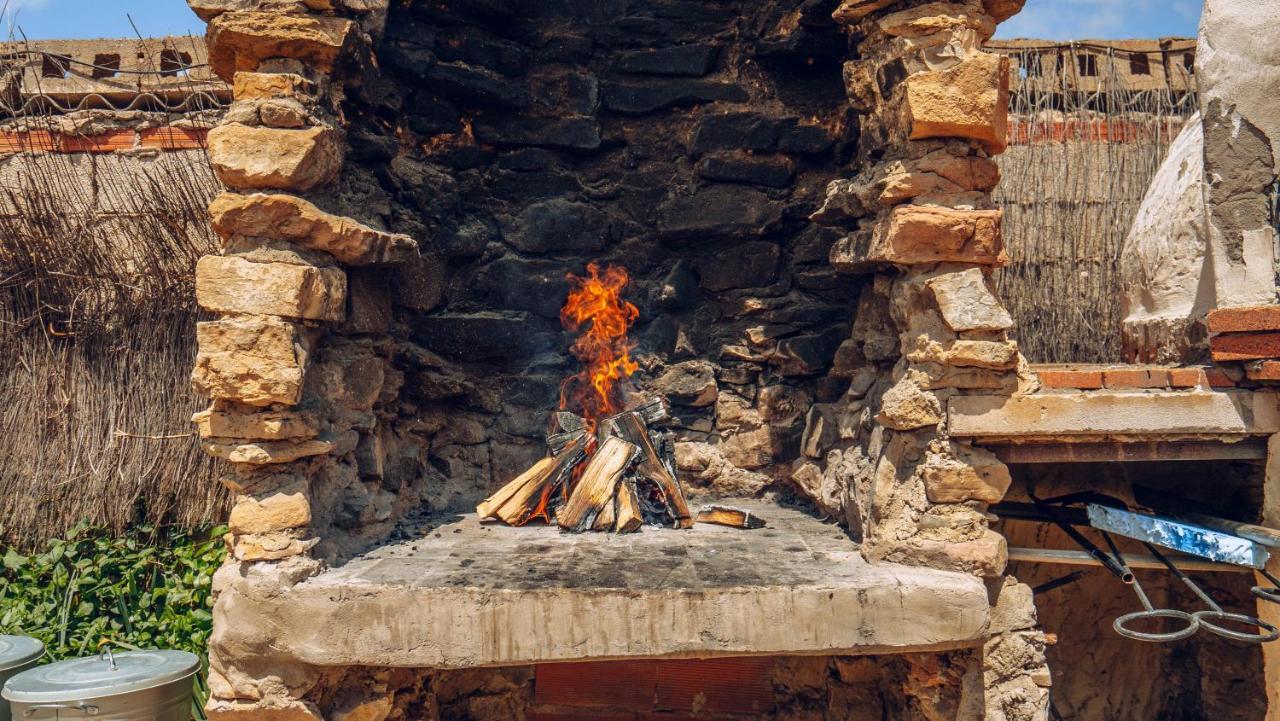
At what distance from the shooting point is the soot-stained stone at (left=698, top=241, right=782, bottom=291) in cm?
478

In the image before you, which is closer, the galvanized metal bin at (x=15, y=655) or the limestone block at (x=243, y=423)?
the limestone block at (x=243, y=423)

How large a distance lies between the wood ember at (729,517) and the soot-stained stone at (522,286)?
1287mm

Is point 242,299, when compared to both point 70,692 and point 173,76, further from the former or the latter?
point 173,76

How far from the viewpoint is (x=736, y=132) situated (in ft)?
15.6

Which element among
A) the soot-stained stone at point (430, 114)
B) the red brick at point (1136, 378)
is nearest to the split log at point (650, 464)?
the soot-stained stone at point (430, 114)

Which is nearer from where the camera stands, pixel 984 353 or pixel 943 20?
pixel 984 353

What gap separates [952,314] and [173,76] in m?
4.36

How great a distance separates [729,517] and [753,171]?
175 centimetres

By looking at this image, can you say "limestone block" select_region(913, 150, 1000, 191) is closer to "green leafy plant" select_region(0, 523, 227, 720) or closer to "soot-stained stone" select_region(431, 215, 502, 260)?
"soot-stained stone" select_region(431, 215, 502, 260)

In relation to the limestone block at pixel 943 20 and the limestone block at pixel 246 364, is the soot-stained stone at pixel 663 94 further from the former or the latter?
the limestone block at pixel 246 364

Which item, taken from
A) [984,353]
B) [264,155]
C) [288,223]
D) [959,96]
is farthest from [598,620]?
[959,96]

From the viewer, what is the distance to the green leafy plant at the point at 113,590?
14.1ft

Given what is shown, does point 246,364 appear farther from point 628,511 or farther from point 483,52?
point 483,52

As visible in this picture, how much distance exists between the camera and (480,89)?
4555mm
